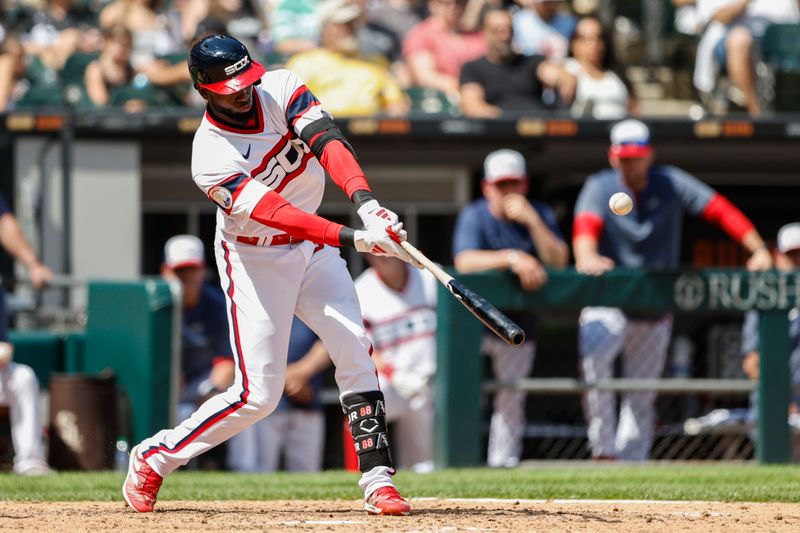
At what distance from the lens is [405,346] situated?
782 cm

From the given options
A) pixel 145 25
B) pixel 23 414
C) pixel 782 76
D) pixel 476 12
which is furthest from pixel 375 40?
pixel 23 414

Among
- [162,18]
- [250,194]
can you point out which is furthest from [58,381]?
[162,18]

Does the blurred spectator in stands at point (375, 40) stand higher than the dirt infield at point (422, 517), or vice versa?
the blurred spectator in stands at point (375, 40)

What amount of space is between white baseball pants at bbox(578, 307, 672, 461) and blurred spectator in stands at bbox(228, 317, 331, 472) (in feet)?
5.13

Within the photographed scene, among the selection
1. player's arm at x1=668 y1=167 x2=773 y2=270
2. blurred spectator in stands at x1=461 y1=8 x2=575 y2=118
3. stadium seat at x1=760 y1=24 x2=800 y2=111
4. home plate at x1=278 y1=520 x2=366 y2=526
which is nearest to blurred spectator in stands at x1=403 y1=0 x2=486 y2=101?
blurred spectator in stands at x1=461 y1=8 x2=575 y2=118

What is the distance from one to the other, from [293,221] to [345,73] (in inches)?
187

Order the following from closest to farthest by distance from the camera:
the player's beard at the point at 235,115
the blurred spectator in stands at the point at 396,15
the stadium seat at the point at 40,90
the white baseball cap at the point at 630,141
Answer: the player's beard at the point at 235,115 < the white baseball cap at the point at 630,141 < the stadium seat at the point at 40,90 < the blurred spectator in stands at the point at 396,15

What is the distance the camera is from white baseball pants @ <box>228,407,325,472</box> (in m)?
8.01

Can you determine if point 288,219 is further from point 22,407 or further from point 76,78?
point 76,78

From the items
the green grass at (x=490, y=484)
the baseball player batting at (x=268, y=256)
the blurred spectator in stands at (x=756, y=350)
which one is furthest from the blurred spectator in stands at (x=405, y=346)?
the baseball player batting at (x=268, y=256)

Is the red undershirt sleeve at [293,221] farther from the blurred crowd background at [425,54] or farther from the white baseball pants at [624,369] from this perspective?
the blurred crowd background at [425,54]

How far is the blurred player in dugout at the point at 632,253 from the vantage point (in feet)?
24.4

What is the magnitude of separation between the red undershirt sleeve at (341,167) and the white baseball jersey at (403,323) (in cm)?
306

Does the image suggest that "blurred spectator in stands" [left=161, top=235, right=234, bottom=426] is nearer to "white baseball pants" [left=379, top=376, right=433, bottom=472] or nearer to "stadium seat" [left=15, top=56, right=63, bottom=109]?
"white baseball pants" [left=379, top=376, right=433, bottom=472]
